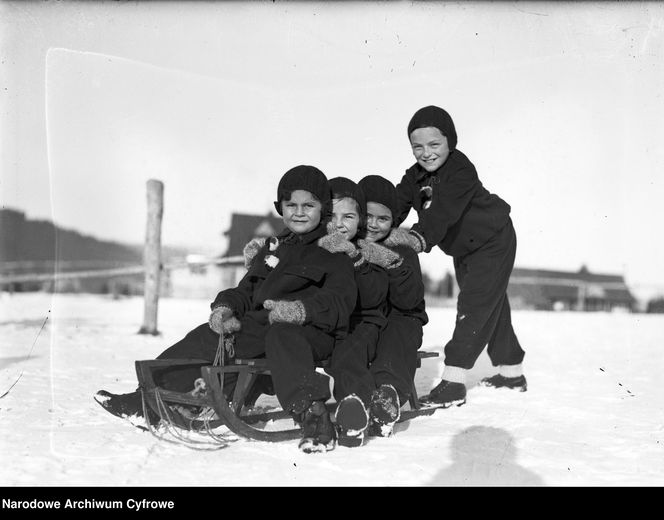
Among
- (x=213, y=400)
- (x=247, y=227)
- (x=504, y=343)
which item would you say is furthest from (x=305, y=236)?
(x=247, y=227)

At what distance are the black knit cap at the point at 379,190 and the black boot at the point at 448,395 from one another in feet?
3.21

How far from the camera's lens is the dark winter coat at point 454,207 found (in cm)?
347

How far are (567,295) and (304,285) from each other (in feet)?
47.7

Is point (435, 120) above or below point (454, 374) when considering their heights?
above

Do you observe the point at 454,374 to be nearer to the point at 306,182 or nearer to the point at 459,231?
the point at 459,231

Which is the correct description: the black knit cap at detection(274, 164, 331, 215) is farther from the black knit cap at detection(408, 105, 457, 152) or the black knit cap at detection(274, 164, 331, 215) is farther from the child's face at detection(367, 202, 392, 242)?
the black knit cap at detection(408, 105, 457, 152)

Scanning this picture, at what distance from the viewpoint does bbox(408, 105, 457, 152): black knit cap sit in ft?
11.7

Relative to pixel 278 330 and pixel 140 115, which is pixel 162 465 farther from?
pixel 140 115

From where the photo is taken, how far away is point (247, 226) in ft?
58.5

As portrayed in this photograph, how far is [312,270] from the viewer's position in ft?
9.48

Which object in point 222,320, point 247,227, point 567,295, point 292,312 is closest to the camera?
point 292,312

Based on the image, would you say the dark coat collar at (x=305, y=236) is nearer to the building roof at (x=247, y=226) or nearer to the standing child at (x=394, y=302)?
the standing child at (x=394, y=302)

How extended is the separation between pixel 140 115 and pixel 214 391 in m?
7.18

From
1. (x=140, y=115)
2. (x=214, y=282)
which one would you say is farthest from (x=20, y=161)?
(x=214, y=282)
